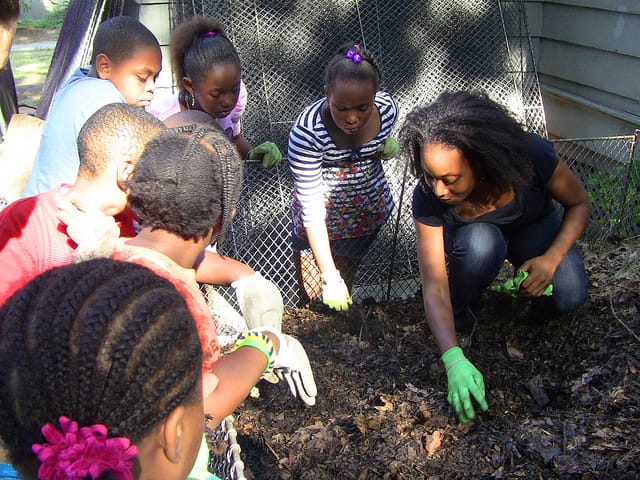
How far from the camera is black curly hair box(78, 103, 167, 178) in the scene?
194 cm

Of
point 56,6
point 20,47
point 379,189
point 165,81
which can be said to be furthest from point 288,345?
point 56,6

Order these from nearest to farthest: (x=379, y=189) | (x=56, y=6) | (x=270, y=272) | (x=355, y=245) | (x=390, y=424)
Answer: (x=390, y=424), (x=379, y=189), (x=355, y=245), (x=270, y=272), (x=56, y=6)

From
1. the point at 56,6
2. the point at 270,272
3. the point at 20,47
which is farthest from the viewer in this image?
the point at 56,6

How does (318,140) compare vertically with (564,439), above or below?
above

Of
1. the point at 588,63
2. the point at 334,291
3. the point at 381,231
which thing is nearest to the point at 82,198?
the point at 334,291

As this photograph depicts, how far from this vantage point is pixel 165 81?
465 centimetres

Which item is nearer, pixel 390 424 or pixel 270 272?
pixel 390 424

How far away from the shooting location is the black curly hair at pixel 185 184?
1.76 metres

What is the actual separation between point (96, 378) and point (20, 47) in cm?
1128

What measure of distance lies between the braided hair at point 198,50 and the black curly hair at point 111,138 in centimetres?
83

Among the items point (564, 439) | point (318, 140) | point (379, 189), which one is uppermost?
point (318, 140)

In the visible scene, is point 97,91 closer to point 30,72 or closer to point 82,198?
point 82,198

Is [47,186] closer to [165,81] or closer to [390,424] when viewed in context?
[390,424]

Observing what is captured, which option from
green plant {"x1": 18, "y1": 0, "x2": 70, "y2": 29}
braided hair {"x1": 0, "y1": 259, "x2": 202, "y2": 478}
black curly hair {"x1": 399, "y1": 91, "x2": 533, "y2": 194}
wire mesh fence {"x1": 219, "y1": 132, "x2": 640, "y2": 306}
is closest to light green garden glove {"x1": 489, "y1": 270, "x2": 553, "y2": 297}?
black curly hair {"x1": 399, "y1": 91, "x2": 533, "y2": 194}
